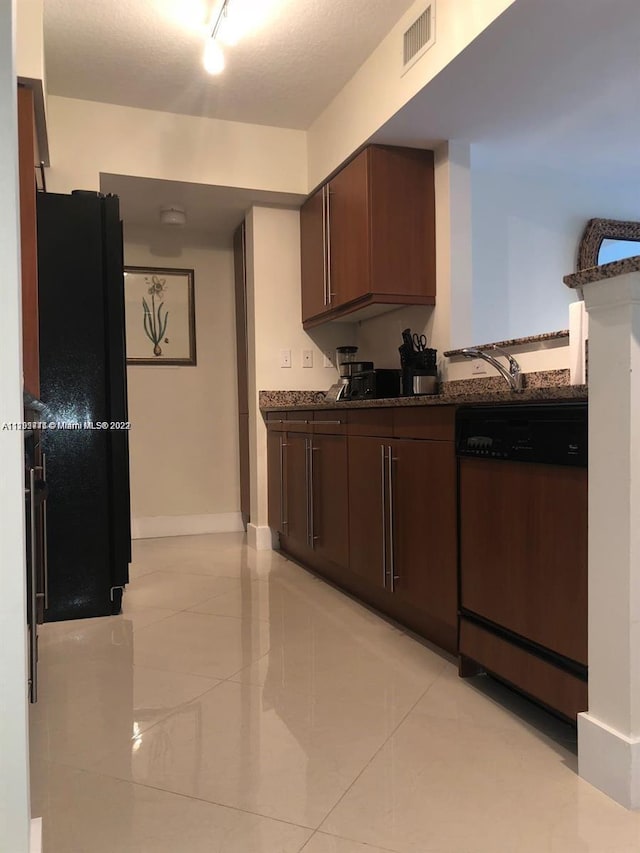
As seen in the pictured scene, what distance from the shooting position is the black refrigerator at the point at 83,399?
8.70 ft

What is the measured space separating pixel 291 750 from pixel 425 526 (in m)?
0.85

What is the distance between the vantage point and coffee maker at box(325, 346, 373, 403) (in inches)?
140

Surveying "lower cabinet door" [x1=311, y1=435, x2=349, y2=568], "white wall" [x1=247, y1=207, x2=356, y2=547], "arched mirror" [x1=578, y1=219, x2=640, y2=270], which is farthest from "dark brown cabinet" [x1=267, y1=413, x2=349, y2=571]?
"arched mirror" [x1=578, y1=219, x2=640, y2=270]

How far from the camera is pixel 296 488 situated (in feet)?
11.4

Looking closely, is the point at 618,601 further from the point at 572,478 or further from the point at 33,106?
the point at 33,106

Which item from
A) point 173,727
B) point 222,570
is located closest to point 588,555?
point 173,727

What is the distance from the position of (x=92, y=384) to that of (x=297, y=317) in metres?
1.69

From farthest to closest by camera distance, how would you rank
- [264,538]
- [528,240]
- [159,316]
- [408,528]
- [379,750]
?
1. [159,316]
2. [264,538]
3. [528,240]
4. [408,528]
5. [379,750]

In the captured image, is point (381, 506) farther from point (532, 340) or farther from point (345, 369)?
point (345, 369)

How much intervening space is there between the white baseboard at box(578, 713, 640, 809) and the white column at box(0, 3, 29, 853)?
3.69 ft

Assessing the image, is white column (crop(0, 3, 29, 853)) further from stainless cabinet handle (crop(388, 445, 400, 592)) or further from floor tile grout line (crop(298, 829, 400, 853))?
stainless cabinet handle (crop(388, 445, 400, 592))

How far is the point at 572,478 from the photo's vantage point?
4.99ft

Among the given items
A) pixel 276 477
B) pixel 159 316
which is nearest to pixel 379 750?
pixel 276 477

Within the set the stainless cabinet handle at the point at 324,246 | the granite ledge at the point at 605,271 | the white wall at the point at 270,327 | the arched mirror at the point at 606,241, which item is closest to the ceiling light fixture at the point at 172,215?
the white wall at the point at 270,327
